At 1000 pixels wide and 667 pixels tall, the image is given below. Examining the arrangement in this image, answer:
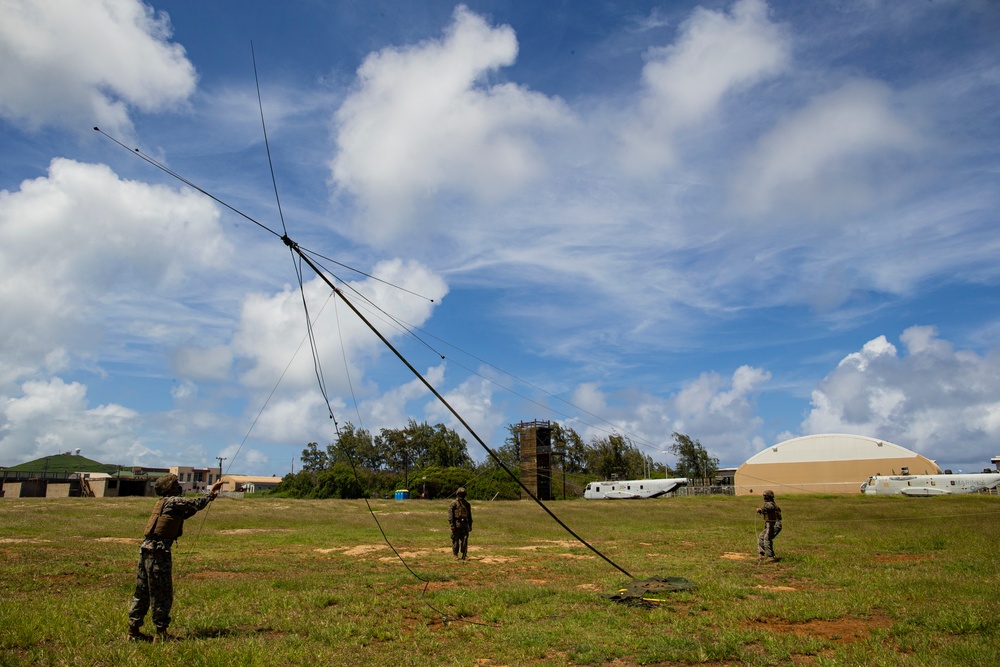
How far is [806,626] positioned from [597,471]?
122m

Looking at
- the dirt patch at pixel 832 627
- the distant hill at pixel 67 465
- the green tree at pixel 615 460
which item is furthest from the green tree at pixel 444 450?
the dirt patch at pixel 832 627

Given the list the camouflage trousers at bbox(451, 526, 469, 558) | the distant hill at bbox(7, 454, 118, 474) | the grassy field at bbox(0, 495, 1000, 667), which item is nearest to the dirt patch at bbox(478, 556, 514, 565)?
the grassy field at bbox(0, 495, 1000, 667)

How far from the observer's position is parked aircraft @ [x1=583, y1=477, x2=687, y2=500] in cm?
8138

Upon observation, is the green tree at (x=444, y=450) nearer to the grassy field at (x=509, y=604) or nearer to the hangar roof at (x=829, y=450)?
the hangar roof at (x=829, y=450)

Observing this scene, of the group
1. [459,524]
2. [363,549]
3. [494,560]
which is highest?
[459,524]

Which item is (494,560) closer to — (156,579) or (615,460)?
(156,579)

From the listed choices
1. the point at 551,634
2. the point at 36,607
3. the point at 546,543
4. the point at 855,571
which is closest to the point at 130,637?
the point at 36,607

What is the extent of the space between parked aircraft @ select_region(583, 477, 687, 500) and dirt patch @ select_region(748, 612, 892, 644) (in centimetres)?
7242

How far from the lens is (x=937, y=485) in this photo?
242 feet

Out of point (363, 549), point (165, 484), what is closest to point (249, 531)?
point (363, 549)

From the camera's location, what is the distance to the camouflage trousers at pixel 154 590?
9.37m

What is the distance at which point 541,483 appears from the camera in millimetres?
83562

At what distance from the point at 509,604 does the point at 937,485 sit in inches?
3080

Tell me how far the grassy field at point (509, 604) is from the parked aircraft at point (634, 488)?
56.4 m
